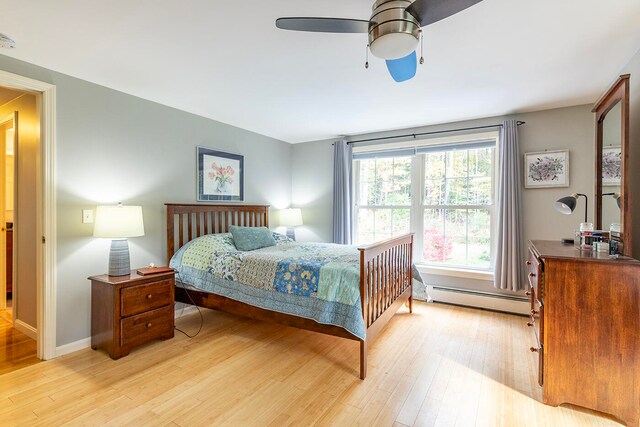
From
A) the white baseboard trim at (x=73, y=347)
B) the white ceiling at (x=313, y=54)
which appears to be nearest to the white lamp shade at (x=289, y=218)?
the white ceiling at (x=313, y=54)

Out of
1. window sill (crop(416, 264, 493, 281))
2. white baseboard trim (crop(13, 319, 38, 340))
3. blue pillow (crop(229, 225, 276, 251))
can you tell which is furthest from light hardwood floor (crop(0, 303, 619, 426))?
blue pillow (crop(229, 225, 276, 251))

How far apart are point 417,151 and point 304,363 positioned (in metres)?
2.98

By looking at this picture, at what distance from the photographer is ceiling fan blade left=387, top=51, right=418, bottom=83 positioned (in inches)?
70.9

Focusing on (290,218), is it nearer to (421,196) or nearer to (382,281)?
(421,196)

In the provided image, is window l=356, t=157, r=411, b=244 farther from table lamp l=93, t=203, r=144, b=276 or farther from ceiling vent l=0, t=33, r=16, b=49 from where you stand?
ceiling vent l=0, t=33, r=16, b=49

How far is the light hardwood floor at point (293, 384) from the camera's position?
1.77m

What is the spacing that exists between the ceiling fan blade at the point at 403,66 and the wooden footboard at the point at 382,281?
121cm

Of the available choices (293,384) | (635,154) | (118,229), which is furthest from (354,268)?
(635,154)

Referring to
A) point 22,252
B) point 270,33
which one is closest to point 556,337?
point 270,33

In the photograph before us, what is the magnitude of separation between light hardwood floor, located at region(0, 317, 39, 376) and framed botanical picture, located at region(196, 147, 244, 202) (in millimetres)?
1985

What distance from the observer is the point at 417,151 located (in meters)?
4.04

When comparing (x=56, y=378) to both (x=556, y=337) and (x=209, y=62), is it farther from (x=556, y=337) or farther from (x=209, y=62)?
(x=556, y=337)

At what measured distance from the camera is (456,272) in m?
Answer: 3.75

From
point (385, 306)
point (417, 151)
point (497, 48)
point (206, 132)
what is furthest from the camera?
point (417, 151)
